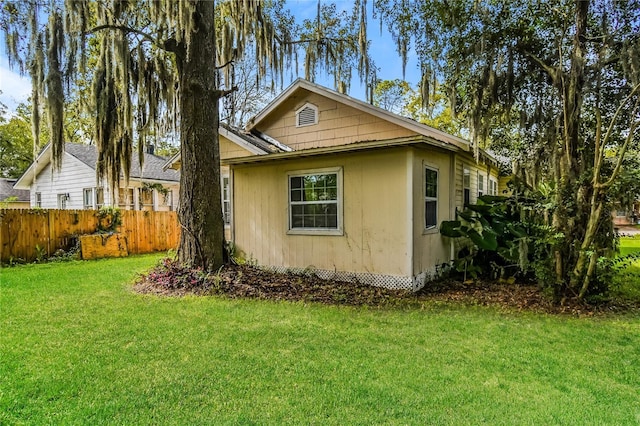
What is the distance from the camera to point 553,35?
641 cm

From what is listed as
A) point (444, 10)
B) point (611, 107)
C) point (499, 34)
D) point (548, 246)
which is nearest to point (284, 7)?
point (444, 10)

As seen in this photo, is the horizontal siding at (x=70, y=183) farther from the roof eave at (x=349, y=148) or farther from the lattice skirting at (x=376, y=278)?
the lattice skirting at (x=376, y=278)

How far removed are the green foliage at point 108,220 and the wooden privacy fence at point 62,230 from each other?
0.13 m

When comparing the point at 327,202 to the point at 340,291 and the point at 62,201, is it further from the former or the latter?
the point at 62,201

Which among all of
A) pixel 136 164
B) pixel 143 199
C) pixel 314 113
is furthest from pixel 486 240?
pixel 136 164

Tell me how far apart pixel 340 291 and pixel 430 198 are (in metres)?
2.54

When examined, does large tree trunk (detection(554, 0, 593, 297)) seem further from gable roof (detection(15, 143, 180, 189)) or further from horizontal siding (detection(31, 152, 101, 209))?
horizontal siding (detection(31, 152, 101, 209))

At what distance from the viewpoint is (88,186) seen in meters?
14.7

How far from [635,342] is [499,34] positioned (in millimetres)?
5179

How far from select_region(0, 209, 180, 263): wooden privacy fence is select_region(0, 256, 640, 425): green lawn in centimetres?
550

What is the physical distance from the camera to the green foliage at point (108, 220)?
11.3 meters

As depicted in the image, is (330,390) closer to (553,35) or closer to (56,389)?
(56,389)

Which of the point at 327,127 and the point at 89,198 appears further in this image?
the point at 89,198

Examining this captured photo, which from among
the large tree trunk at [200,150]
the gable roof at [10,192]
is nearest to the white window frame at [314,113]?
the large tree trunk at [200,150]
